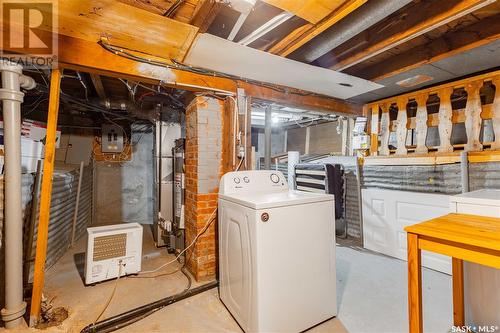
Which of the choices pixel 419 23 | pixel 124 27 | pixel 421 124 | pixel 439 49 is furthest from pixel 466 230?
pixel 124 27

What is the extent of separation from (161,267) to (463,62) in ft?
12.8

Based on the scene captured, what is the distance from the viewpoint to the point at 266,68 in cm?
235

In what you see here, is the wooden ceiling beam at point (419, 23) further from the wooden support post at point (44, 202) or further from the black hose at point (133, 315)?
the black hose at point (133, 315)

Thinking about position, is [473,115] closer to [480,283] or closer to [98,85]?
[480,283]

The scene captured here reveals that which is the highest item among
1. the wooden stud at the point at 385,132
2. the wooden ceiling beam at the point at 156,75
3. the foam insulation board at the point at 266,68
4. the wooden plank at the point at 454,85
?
the foam insulation board at the point at 266,68

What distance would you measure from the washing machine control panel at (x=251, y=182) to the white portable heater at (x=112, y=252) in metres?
1.28

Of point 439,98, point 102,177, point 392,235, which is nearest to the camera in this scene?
point 439,98

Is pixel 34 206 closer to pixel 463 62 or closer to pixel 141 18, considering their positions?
pixel 141 18

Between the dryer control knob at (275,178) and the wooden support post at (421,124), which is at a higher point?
the wooden support post at (421,124)

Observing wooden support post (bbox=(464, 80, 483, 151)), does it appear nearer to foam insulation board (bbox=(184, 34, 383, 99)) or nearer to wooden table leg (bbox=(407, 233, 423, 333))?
foam insulation board (bbox=(184, 34, 383, 99))

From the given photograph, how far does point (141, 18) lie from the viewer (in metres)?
1.60

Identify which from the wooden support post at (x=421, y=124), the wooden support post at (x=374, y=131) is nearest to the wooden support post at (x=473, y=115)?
the wooden support post at (x=421, y=124)

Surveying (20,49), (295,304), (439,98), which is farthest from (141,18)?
(439,98)

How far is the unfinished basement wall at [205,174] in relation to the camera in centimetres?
251
